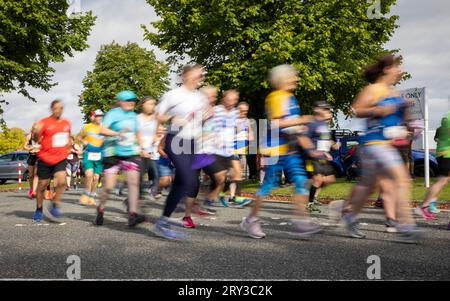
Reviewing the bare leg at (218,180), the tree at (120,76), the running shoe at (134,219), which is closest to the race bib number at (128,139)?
the running shoe at (134,219)

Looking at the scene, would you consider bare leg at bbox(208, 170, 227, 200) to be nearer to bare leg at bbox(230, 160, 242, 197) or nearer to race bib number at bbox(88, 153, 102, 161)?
bare leg at bbox(230, 160, 242, 197)

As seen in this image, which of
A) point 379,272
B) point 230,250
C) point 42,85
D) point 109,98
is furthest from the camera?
point 109,98

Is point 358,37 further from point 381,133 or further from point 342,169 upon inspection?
point 381,133

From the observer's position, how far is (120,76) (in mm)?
53188

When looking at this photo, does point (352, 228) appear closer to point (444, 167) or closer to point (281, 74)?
point (281, 74)

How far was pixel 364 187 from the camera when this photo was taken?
18.0ft

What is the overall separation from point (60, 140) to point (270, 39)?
14.5 m

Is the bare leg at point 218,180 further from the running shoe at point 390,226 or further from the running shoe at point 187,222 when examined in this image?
the running shoe at point 390,226

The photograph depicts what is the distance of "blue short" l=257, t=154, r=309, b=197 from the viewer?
5.68 meters

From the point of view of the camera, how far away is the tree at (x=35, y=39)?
2244cm
